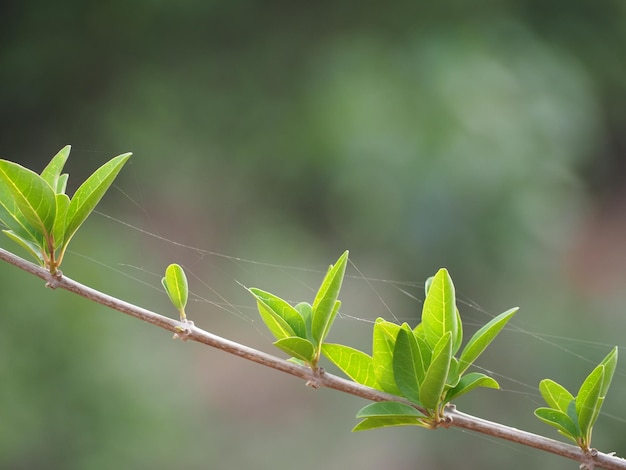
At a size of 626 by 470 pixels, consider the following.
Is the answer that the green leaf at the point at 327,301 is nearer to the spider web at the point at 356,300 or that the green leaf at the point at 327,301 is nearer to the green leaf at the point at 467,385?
the green leaf at the point at 467,385

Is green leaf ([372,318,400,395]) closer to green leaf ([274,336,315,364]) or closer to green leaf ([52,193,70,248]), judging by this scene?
green leaf ([274,336,315,364])

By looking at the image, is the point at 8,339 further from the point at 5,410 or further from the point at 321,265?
the point at 321,265

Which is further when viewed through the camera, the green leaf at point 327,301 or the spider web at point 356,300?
the spider web at point 356,300

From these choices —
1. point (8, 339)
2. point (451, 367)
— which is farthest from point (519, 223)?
point (451, 367)

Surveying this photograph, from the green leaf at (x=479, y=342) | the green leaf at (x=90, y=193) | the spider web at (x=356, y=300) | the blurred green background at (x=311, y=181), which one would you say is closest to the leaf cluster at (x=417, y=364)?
the green leaf at (x=479, y=342)

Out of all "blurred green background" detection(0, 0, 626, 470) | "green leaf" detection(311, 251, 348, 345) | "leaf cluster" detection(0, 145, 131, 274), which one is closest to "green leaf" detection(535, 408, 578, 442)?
"green leaf" detection(311, 251, 348, 345)
